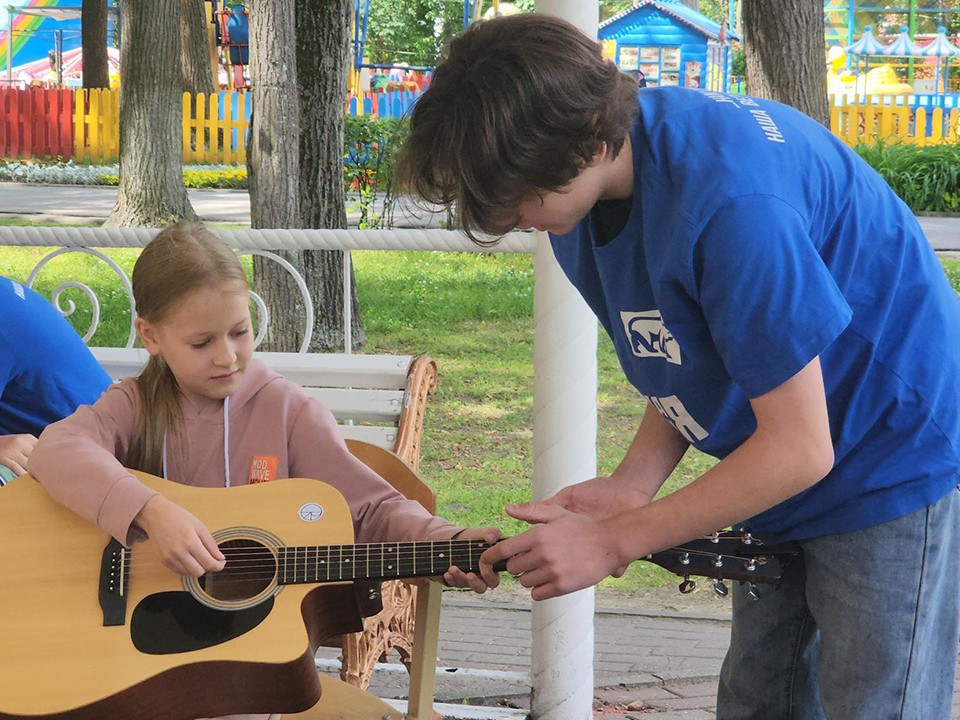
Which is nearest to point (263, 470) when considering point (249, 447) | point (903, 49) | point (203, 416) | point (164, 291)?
point (249, 447)

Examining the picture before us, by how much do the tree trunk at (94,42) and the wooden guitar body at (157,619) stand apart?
14.4 meters

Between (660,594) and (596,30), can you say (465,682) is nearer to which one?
(660,594)

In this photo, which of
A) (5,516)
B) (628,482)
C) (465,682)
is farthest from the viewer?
(465,682)

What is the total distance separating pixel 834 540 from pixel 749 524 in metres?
0.15

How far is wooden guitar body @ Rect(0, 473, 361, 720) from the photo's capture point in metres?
2.02

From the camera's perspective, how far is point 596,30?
2.84m

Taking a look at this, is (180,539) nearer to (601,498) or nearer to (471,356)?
(601,498)

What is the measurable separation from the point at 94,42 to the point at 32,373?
15.2m

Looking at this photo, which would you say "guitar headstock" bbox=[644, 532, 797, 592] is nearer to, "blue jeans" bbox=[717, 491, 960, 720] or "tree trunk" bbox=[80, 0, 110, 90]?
"blue jeans" bbox=[717, 491, 960, 720]

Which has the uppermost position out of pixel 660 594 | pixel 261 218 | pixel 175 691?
pixel 261 218

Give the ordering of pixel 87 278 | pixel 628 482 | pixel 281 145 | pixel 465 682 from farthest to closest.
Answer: pixel 87 278, pixel 281 145, pixel 465 682, pixel 628 482

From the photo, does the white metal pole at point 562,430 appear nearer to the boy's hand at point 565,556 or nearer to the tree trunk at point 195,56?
the boy's hand at point 565,556

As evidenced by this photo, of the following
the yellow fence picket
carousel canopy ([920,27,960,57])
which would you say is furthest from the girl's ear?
carousel canopy ([920,27,960,57])

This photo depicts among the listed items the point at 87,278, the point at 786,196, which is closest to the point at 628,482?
the point at 786,196
